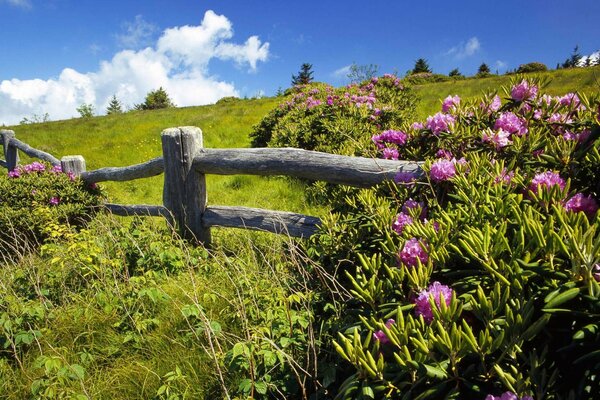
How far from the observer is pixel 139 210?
16.5 feet

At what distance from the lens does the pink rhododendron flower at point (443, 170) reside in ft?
6.28

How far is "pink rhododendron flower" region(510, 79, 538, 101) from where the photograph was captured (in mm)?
2244

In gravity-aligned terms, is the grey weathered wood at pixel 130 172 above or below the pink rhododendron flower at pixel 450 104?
below

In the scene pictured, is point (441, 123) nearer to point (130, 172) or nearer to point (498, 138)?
point (498, 138)

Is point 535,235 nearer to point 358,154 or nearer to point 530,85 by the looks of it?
point 530,85

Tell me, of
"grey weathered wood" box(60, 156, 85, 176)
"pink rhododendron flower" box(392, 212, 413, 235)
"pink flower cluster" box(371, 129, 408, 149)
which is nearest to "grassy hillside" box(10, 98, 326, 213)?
"grey weathered wood" box(60, 156, 85, 176)

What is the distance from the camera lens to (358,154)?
3.52 metres

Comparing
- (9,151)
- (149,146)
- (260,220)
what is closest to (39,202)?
(260,220)

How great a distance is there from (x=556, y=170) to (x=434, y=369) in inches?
46.4

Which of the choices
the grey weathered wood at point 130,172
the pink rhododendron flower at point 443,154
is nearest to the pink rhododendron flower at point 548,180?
the pink rhododendron flower at point 443,154

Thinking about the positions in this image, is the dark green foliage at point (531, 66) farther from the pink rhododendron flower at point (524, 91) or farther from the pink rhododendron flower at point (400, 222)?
the pink rhododendron flower at point (400, 222)

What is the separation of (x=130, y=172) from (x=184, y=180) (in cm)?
147

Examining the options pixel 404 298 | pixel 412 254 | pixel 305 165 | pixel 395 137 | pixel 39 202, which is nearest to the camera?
pixel 404 298

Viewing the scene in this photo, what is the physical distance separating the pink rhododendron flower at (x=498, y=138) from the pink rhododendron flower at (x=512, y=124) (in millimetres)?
76
